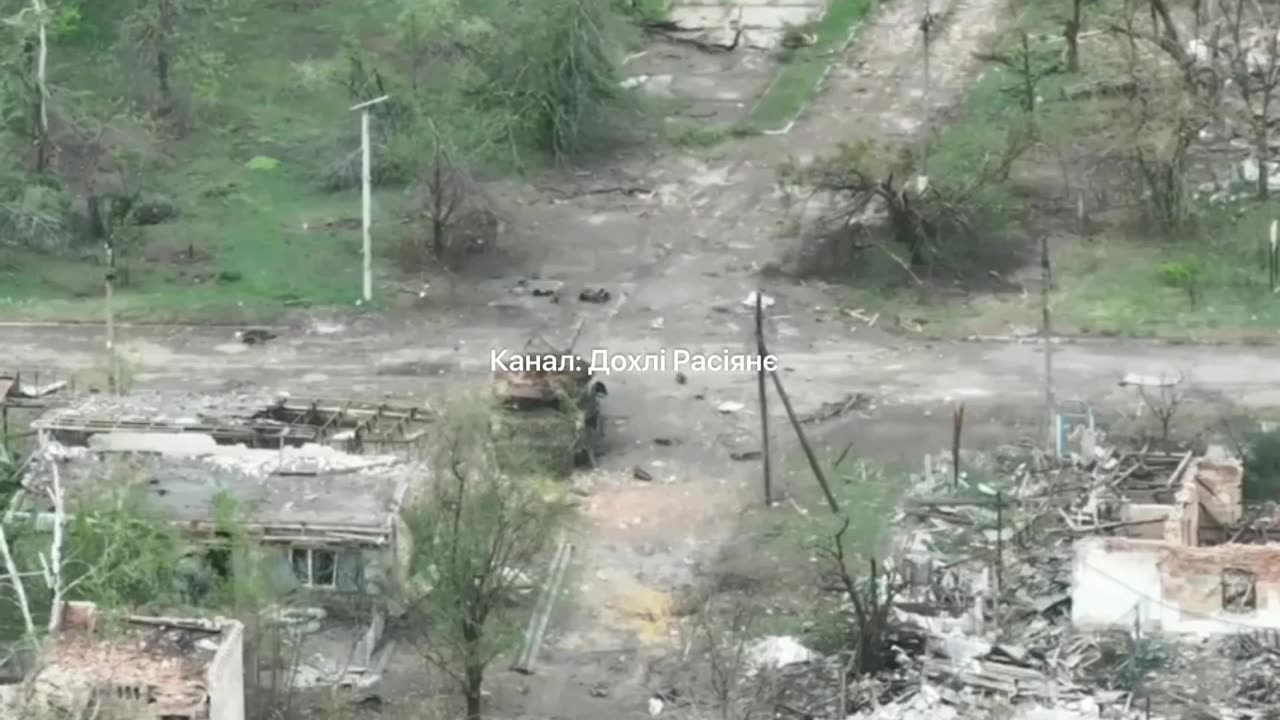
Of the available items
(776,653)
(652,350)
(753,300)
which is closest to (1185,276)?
(753,300)

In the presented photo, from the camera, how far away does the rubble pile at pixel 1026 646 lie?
107 ft

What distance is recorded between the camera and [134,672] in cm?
3086

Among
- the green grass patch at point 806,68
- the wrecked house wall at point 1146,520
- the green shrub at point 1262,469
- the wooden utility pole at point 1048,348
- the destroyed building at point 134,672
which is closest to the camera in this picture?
the destroyed building at point 134,672

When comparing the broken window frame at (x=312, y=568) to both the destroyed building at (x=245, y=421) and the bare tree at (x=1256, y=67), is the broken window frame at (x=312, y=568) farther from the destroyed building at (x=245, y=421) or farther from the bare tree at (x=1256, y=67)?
the bare tree at (x=1256, y=67)

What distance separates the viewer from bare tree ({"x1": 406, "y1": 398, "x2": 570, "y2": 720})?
3241cm

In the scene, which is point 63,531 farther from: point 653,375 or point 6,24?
point 6,24

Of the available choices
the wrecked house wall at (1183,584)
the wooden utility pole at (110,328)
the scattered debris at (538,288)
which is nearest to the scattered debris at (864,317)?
the scattered debris at (538,288)

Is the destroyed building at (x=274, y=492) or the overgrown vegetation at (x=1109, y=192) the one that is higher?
the overgrown vegetation at (x=1109, y=192)

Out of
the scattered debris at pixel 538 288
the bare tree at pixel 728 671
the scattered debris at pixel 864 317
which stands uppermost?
the scattered debris at pixel 538 288

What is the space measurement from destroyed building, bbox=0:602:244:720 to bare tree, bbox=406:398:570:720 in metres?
2.28

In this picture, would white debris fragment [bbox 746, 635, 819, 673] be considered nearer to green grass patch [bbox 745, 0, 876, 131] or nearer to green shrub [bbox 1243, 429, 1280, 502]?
green shrub [bbox 1243, 429, 1280, 502]

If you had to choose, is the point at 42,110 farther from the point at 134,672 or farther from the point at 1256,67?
the point at 134,672

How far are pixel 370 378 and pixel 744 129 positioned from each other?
12.0 metres

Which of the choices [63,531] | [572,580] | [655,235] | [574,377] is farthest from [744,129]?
[63,531]
